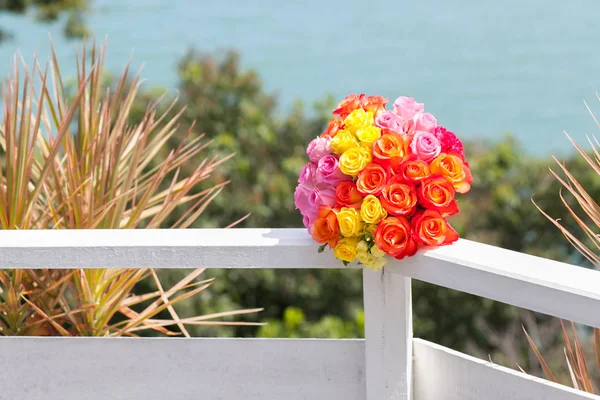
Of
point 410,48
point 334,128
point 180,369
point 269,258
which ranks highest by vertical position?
point 334,128

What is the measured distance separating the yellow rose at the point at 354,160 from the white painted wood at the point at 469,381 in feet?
1.20

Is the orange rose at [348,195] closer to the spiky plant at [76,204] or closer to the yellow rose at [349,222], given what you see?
the yellow rose at [349,222]

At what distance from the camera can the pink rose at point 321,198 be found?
156 cm

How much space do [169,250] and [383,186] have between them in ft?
1.35

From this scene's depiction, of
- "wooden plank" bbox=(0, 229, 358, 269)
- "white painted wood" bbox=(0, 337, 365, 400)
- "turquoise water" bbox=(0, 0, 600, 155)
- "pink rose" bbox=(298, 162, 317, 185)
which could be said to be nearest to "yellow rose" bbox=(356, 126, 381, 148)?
"pink rose" bbox=(298, 162, 317, 185)

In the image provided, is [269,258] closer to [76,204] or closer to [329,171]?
[329,171]

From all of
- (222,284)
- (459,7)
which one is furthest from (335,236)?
(459,7)

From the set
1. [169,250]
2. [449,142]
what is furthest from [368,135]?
[169,250]

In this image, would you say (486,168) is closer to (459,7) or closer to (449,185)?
(449,185)

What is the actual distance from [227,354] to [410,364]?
1.16ft

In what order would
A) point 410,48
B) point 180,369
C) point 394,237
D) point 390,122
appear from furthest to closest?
point 410,48 → point 180,369 → point 390,122 → point 394,237

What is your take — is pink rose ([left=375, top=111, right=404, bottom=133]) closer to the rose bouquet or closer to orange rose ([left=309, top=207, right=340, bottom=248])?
the rose bouquet

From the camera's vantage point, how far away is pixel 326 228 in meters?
1.53

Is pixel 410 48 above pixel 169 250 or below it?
below
